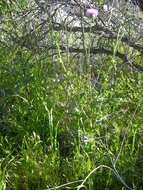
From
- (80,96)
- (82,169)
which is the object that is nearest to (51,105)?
(80,96)

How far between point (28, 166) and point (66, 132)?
357 mm

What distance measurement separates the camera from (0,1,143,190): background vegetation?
78.8 inches

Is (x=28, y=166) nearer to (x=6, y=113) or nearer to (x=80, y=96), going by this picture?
(x=80, y=96)

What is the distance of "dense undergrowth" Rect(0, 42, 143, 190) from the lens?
6.57 ft

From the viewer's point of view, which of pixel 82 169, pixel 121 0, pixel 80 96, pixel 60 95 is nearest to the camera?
pixel 82 169

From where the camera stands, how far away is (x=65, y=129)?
2354 mm

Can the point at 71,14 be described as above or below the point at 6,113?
above

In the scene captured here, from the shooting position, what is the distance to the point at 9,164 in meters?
2.17

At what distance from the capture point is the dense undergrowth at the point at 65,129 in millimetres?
2004

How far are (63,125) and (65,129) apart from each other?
41 mm

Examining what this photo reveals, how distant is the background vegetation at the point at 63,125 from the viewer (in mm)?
2002

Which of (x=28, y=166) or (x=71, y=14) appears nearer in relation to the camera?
(x=28, y=166)

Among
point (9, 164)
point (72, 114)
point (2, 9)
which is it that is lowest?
point (9, 164)

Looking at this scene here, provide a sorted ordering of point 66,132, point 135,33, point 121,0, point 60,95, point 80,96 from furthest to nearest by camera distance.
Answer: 1. point 135,33
2. point 121,0
3. point 60,95
4. point 66,132
5. point 80,96
